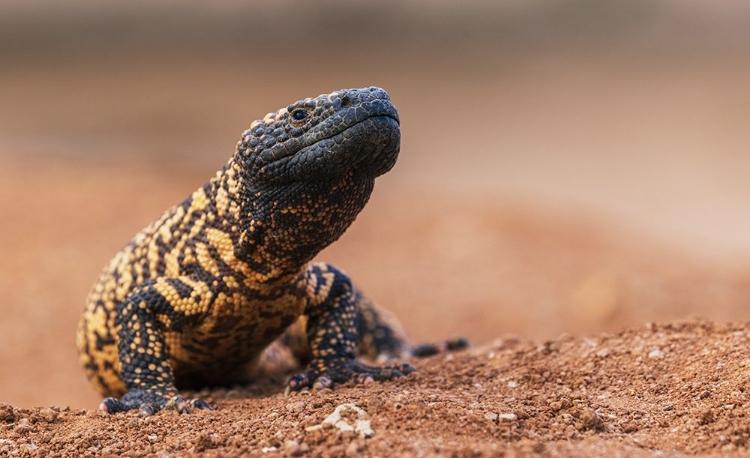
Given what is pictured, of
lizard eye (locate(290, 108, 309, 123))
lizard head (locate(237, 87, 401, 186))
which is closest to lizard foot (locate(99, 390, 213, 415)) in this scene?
lizard head (locate(237, 87, 401, 186))

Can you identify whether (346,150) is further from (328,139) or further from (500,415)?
(500,415)

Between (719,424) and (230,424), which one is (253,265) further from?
(719,424)

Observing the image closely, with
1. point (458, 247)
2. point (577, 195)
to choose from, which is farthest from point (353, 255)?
point (577, 195)

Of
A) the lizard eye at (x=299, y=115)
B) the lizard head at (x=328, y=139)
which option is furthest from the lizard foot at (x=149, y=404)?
the lizard eye at (x=299, y=115)

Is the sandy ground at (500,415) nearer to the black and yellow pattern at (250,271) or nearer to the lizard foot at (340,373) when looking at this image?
the lizard foot at (340,373)

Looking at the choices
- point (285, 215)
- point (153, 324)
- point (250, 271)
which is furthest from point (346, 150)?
point (153, 324)

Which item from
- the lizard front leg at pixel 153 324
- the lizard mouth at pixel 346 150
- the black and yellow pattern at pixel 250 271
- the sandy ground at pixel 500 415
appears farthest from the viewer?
the lizard front leg at pixel 153 324
